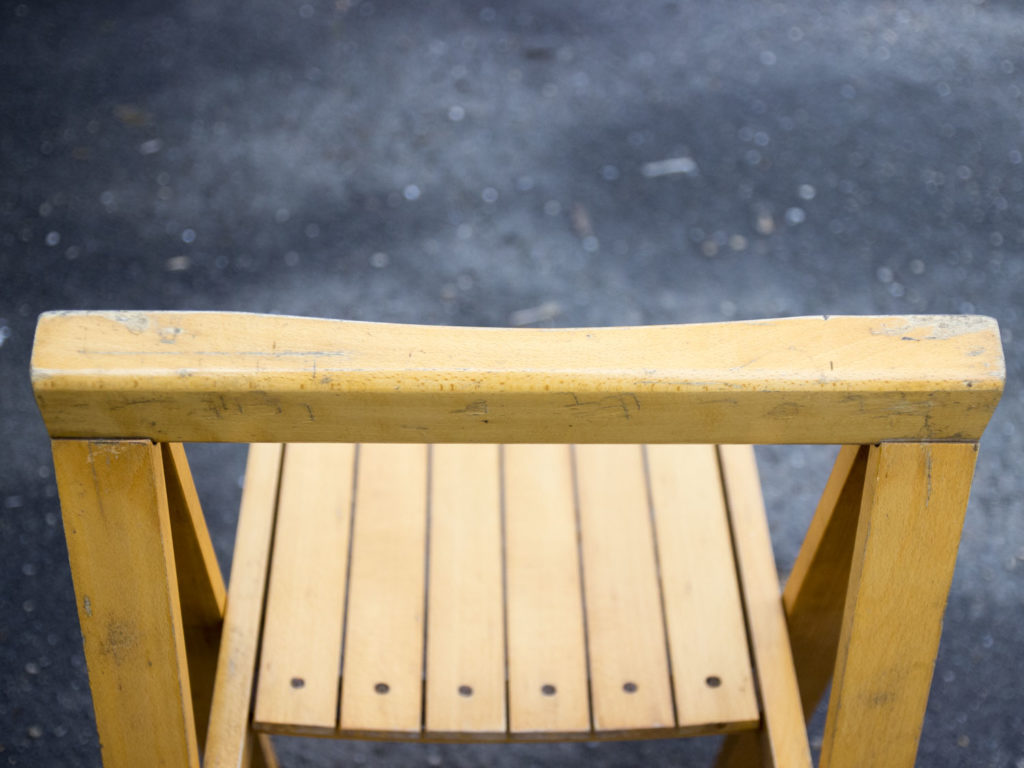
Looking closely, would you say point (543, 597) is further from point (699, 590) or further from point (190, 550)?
point (190, 550)

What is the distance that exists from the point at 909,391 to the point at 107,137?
2.54 m

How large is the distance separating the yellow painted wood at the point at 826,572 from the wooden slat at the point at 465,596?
351mm

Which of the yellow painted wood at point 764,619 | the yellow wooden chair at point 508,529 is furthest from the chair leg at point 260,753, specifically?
the yellow painted wood at point 764,619

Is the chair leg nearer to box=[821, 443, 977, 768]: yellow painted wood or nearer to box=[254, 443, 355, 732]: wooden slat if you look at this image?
box=[254, 443, 355, 732]: wooden slat

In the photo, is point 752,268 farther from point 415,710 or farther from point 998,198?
point 415,710

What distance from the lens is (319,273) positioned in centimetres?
→ 261

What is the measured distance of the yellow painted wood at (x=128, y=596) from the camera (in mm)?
872

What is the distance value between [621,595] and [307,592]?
0.38 m

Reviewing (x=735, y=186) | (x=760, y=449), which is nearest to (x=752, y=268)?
(x=735, y=186)

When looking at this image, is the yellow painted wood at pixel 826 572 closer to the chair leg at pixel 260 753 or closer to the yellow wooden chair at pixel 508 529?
the yellow wooden chair at pixel 508 529

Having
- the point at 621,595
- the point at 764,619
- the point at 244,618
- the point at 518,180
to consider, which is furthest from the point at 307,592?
the point at 518,180

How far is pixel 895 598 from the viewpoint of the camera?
38.1 inches

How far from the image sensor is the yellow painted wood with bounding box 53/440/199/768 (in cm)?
87

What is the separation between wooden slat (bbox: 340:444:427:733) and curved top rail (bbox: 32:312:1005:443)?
0.51m
